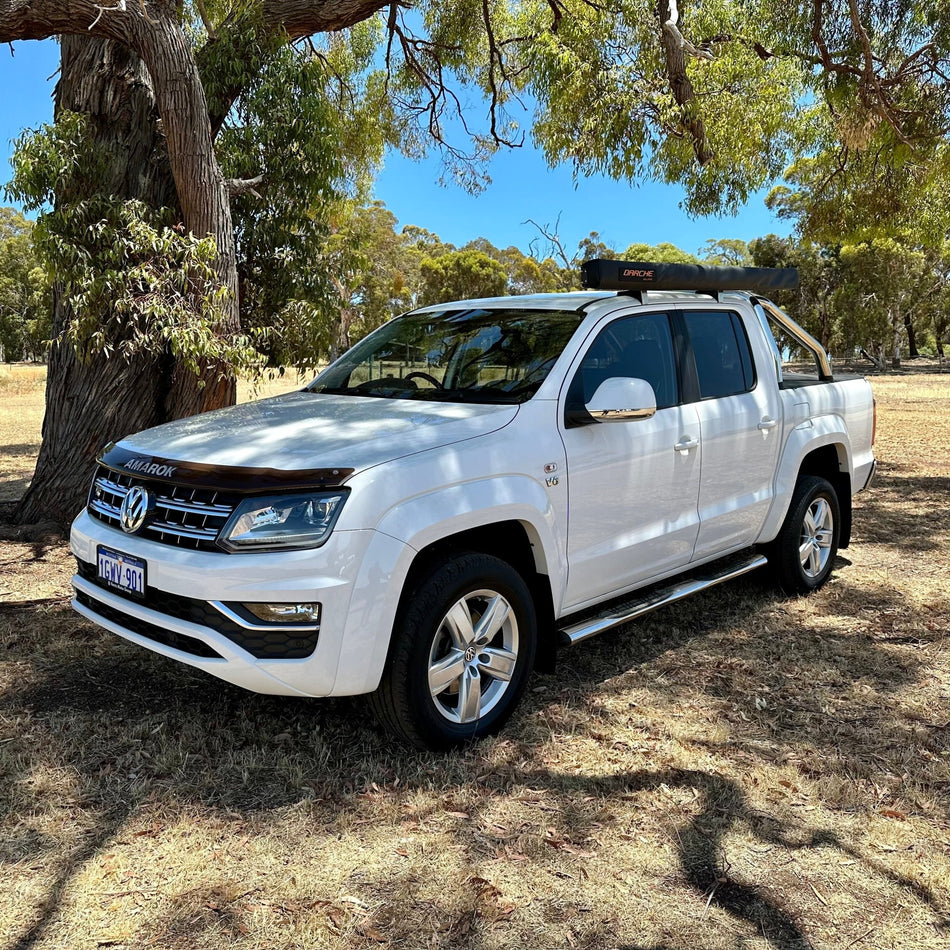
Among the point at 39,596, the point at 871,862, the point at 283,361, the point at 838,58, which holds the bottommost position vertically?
the point at 871,862

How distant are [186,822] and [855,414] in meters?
5.00

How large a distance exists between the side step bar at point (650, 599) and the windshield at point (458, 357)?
42.7 inches

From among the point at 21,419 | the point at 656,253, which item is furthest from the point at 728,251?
the point at 21,419

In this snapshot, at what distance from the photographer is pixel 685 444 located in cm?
466

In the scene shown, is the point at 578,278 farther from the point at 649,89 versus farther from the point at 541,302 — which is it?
the point at 541,302

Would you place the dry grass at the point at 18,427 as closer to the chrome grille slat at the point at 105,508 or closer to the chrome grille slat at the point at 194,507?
the chrome grille slat at the point at 105,508

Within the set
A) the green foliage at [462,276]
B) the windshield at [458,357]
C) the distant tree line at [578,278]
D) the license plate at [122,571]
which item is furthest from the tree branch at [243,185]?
the green foliage at [462,276]

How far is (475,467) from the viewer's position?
11.9ft

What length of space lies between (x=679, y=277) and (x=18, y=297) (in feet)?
226

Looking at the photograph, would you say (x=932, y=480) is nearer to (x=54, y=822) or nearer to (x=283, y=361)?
(x=283, y=361)

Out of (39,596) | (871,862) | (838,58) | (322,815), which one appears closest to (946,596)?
(871,862)

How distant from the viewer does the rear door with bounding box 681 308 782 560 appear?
491cm

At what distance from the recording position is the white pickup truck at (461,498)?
3264mm

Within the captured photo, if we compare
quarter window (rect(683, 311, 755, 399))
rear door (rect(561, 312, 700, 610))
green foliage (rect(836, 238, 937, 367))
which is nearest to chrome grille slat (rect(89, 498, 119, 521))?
rear door (rect(561, 312, 700, 610))
